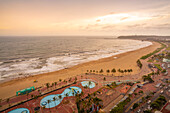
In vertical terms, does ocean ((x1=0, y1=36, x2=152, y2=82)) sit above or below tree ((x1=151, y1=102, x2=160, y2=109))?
above

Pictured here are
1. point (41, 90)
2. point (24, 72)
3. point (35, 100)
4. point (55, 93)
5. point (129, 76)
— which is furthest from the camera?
point (24, 72)

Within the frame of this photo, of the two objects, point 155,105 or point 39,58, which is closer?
point 155,105

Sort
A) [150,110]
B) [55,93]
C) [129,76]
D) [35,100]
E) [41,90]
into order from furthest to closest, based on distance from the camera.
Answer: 1. [129,76]
2. [41,90]
3. [55,93]
4. [35,100]
5. [150,110]

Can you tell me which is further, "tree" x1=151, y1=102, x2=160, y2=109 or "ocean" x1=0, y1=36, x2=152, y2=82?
"ocean" x1=0, y1=36, x2=152, y2=82

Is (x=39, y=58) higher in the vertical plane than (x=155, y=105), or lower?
higher

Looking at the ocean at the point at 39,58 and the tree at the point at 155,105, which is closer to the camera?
the tree at the point at 155,105

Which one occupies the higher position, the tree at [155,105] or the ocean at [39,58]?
the ocean at [39,58]

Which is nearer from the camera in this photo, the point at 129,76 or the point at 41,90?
the point at 41,90

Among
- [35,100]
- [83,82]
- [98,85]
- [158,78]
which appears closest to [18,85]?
[35,100]

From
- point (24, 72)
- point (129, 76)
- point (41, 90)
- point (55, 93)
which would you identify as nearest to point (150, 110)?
point (129, 76)

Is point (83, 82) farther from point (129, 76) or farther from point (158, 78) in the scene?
point (158, 78)
